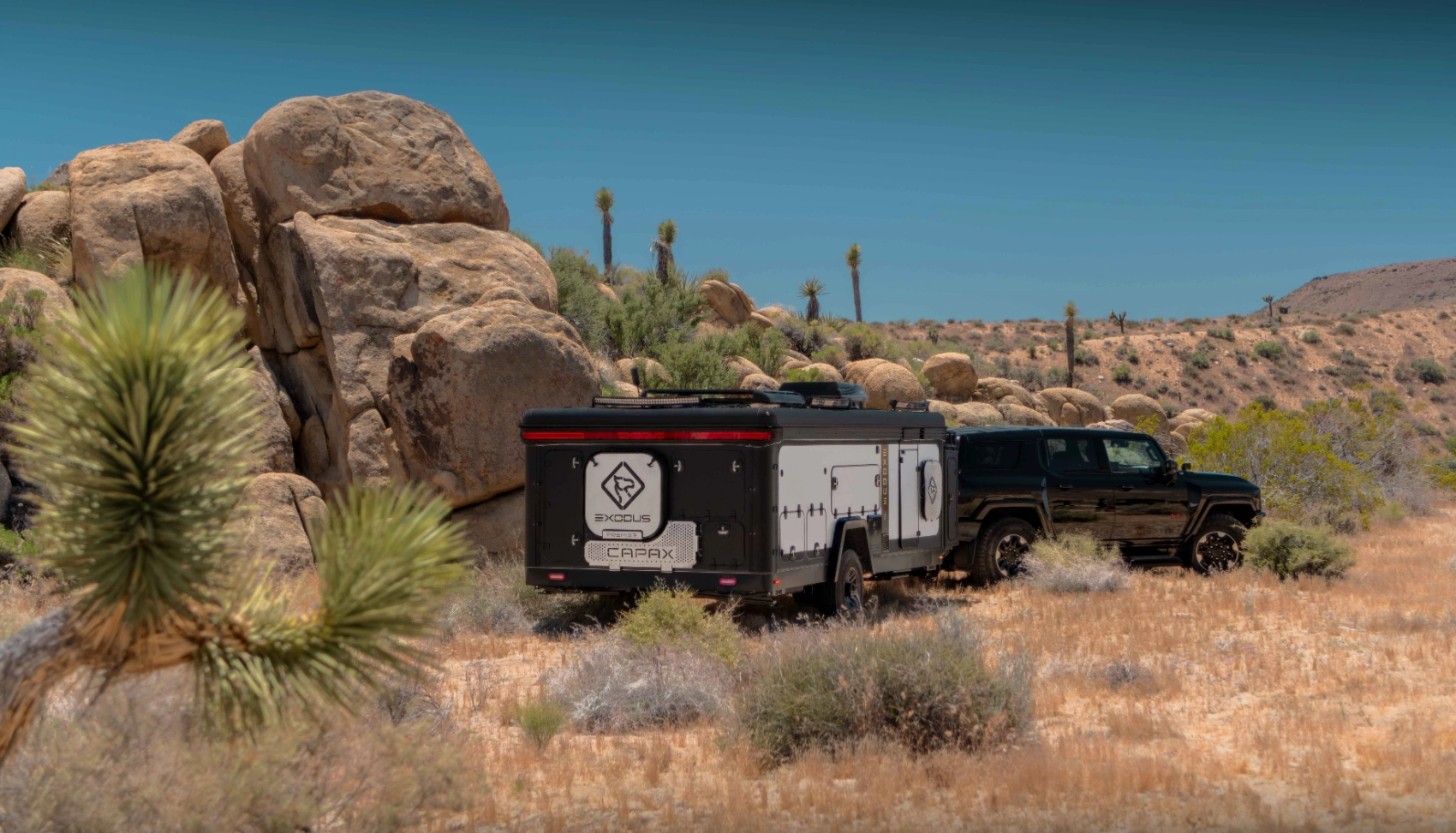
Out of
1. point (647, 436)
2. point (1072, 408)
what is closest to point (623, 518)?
point (647, 436)

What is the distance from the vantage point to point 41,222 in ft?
57.0

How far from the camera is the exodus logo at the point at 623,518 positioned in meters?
11.0

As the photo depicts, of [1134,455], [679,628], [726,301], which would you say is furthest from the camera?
[726,301]

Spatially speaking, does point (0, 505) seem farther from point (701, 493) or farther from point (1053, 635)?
point (1053, 635)

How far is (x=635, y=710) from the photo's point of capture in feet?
27.5

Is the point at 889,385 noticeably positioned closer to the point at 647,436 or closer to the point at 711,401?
the point at 711,401

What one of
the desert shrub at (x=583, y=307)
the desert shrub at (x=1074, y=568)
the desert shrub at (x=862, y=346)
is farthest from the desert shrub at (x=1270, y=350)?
the desert shrub at (x=1074, y=568)

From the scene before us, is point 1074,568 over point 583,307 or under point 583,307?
under

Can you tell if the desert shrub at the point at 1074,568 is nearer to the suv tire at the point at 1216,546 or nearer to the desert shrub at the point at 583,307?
the suv tire at the point at 1216,546

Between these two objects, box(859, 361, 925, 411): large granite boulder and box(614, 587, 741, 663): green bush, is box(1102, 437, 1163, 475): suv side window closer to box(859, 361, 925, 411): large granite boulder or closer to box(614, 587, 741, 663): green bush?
box(614, 587, 741, 663): green bush

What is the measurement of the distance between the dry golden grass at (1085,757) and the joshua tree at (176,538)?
1398mm

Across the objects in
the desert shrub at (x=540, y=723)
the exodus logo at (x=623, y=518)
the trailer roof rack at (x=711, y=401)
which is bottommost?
the desert shrub at (x=540, y=723)

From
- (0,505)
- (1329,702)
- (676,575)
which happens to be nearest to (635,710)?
(676,575)

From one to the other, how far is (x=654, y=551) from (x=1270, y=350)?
65.6 metres
